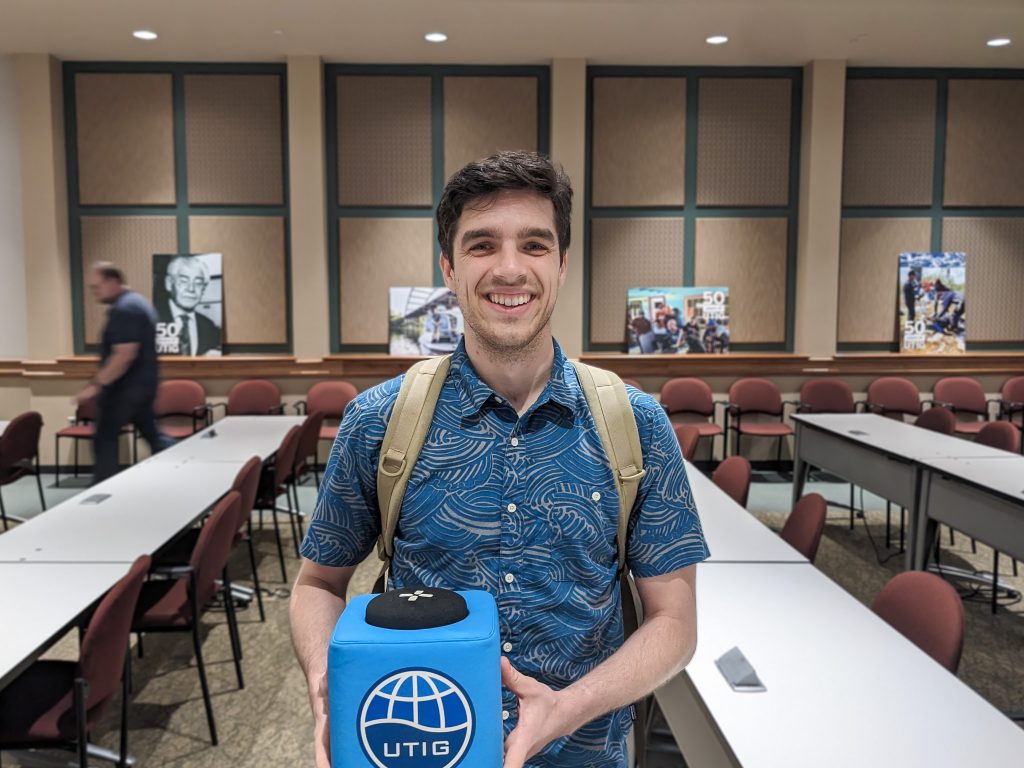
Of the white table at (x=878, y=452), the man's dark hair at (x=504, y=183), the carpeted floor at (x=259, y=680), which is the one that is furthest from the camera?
the white table at (x=878, y=452)

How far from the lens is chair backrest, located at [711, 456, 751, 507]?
3.95 metres

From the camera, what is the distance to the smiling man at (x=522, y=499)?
1055 millimetres

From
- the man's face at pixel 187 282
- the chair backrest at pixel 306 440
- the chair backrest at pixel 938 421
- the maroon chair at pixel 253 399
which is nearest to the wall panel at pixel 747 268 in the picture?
the chair backrest at pixel 938 421

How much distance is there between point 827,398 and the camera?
724 centimetres

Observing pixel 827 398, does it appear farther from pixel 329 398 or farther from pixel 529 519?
pixel 529 519

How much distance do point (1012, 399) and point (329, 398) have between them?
251 inches

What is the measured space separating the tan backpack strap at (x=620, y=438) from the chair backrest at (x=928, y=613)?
149 cm

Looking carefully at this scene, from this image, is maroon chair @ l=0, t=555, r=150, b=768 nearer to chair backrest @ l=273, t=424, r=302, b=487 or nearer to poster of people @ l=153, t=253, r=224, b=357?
chair backrest @ l=273, t=424, r=302, b=487

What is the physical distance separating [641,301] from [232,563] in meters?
4.53

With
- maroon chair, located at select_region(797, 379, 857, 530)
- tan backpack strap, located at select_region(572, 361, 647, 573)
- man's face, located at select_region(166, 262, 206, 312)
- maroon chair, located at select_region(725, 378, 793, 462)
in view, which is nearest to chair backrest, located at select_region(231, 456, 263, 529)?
tan backpack strap, located at select_region(572, 361, 647, 573)

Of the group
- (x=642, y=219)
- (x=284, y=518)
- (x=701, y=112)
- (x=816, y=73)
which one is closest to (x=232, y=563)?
(x=284, y=518)

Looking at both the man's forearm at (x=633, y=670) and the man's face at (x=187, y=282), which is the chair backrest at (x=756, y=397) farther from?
the man's forearm at (x=633, y=670)

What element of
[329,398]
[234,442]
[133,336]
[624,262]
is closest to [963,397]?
[624,262]

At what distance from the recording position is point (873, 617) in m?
2.33
